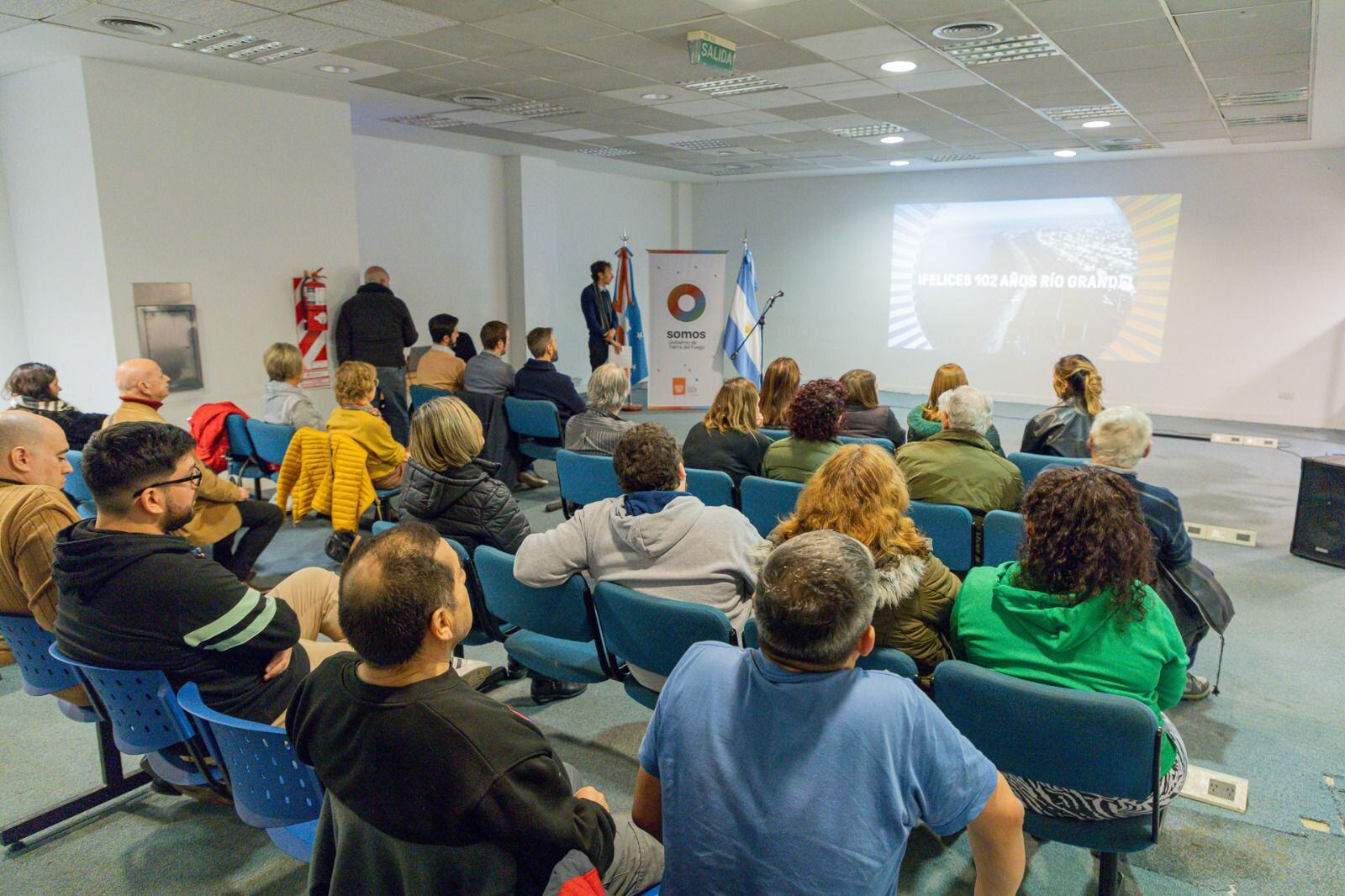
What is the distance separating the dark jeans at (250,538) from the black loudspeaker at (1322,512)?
584 centimetres

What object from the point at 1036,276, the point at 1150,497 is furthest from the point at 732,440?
the point at 1036,276

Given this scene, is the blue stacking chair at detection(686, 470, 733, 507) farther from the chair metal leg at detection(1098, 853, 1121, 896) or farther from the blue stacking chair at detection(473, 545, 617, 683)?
the chair metal leg at detection(1098, 853, 1121, 896)

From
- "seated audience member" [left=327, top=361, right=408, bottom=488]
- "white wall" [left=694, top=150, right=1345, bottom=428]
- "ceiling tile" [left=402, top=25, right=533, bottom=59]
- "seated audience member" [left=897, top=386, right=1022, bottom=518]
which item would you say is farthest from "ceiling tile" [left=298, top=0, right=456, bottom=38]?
"white wall" [left=694, top=150, right=1345, bottom=428]

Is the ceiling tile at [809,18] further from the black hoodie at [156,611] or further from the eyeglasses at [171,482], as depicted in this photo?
the black hoodie at [156,611]

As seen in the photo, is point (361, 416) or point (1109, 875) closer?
point (1109, 875)

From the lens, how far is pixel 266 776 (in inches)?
67.0

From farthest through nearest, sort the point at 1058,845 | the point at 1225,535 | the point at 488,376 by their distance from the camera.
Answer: the point at 488,376 < the point at 1225,535 < the point at 1058,845

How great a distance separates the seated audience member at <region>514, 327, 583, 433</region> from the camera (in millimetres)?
5938

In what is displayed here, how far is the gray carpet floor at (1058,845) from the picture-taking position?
220cm

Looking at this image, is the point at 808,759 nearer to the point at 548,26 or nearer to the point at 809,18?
the point at 809,18

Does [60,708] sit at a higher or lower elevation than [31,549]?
lower

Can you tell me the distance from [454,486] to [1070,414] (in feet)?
10.7

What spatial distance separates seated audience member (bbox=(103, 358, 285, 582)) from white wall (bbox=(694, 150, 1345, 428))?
9.55 m

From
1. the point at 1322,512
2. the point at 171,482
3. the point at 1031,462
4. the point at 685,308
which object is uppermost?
the point at 685,308
